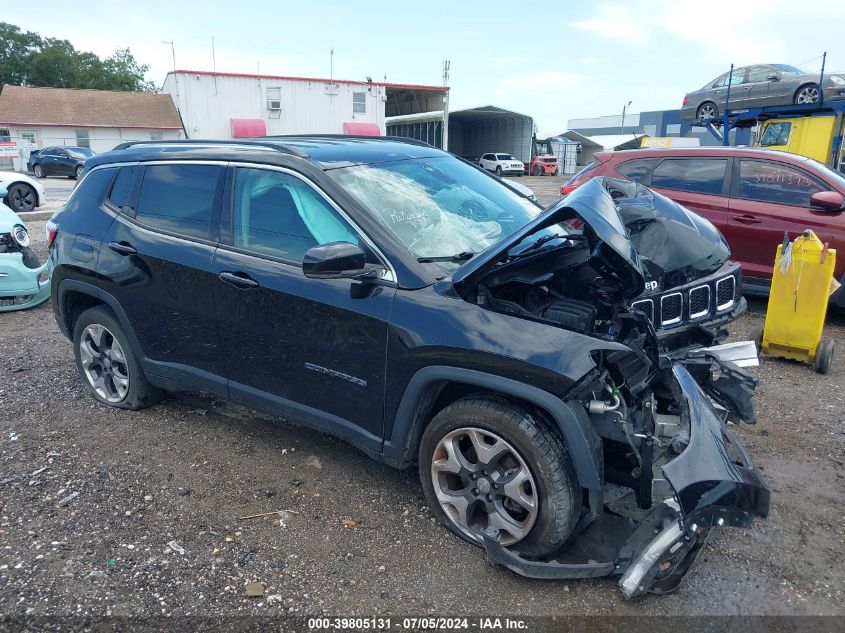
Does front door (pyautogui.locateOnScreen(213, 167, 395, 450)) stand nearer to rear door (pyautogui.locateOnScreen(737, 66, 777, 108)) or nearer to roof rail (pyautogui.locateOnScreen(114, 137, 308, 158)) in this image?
roof rail (pyautogui.locateOnScreen(114, 137, 308, 158))

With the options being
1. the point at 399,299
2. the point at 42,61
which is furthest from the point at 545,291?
the point at 42,61

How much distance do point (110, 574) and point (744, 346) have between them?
3.35 metres

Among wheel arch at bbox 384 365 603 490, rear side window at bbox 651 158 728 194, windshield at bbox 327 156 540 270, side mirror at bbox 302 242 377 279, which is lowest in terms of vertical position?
wheel arch at bbox 384 365 603 490

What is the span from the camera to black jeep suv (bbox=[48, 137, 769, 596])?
2.55 metres

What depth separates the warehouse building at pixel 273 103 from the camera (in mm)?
30688

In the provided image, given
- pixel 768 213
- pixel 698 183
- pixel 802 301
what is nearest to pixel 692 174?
pixel 698 183

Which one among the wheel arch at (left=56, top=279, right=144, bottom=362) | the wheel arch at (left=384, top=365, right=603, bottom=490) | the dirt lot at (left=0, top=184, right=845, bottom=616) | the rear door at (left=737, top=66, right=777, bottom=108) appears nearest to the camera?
the wheel arch at (left=384, top=365, right=603, bottom=490)

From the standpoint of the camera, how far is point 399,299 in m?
2.90

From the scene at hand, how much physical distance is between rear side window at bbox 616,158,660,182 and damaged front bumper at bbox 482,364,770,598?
5.00 meters

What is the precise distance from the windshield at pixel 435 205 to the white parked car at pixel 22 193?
42.0 feet

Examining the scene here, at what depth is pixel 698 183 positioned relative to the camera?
688cm

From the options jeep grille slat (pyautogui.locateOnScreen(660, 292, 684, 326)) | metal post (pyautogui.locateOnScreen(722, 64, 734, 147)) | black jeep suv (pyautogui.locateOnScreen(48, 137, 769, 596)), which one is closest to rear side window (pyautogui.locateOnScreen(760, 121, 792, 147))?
metal post (pyautogui.locateOnScreen(722, 64, 734, 147))

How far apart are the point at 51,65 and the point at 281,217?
72883 mm

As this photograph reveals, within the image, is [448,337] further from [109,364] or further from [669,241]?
[109,364]
